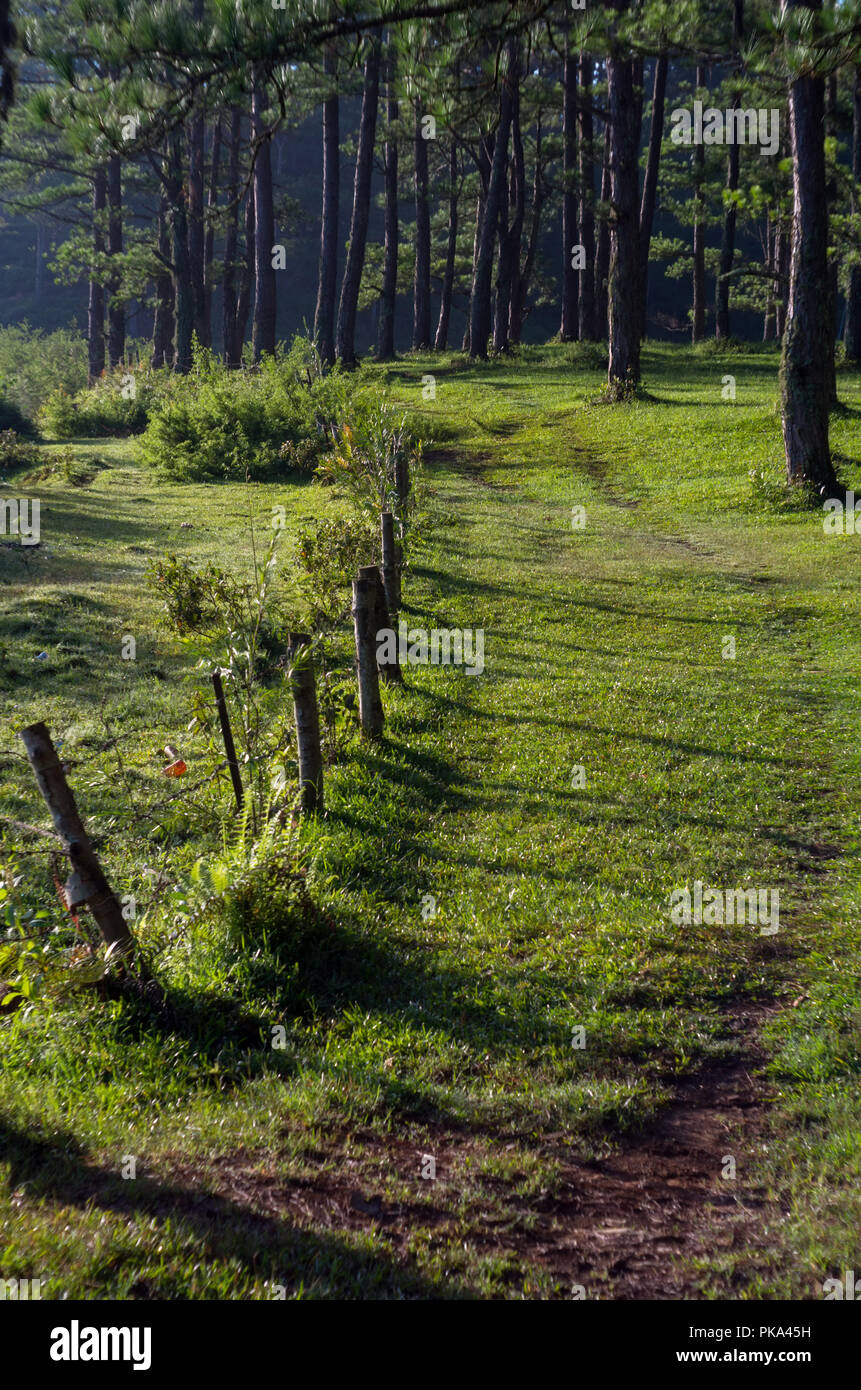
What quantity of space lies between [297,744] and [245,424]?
17808mm

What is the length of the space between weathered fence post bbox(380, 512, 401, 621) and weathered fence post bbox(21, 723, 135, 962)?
5.78m

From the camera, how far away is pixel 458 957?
486 cm

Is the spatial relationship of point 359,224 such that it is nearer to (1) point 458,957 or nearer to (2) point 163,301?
(2) point 163,301

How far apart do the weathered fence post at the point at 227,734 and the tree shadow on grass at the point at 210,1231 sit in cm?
271

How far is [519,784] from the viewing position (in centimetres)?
689

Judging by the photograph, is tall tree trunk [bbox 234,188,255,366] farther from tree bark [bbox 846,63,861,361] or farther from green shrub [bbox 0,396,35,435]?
tree bark [bbox 846,63,861,361]

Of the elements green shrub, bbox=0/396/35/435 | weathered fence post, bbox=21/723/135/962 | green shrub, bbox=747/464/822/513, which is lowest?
weathered fence post, bbox=21/723/135/962

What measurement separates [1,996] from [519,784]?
146 inches

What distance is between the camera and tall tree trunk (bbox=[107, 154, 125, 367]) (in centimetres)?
3603

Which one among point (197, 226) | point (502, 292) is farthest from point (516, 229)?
point (197, 226)

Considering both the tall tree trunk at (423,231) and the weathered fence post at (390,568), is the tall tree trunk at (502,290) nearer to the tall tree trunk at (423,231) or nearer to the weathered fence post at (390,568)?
the tall tree trunk at (423,231)

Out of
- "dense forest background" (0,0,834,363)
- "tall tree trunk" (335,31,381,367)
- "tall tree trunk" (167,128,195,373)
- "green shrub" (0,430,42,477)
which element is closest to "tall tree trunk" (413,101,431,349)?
"dense forest background" (0,0,834,363)

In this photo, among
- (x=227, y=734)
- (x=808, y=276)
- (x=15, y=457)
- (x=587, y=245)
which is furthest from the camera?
(x=587, y=245)

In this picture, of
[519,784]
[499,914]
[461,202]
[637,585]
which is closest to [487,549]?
[637,585]
